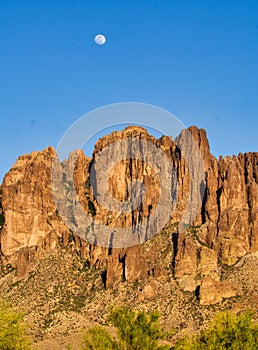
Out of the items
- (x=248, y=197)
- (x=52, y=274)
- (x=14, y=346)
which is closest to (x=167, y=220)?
(x=248, y=197)

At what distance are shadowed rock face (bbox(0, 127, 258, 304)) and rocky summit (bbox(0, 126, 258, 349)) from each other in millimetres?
311

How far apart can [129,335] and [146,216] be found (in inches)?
3875

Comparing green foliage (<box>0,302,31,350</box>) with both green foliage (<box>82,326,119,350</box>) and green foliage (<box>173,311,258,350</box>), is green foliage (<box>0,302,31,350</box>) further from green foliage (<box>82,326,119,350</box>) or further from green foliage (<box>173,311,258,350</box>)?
green foliage (<box>173,311,258,350</box>)

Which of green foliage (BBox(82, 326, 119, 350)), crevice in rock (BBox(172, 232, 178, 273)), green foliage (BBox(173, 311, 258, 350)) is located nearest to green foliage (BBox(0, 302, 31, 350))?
green foliage (BBox(82, 326, 119, 350))

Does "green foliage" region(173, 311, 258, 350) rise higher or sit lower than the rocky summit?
lower

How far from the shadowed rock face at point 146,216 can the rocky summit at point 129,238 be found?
311 millimetres

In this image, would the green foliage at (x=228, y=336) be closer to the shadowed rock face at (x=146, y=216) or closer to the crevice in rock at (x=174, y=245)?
the shadowed rock face at (x=146, y=216)

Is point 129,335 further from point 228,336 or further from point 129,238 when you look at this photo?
point 129,238

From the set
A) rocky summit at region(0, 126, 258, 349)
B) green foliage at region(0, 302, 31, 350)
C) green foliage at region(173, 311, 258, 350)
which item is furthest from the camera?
rocky summit at region(0, 126, 258, 349)

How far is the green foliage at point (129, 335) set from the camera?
51.1 metres

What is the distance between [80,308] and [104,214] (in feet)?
152

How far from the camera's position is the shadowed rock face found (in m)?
126

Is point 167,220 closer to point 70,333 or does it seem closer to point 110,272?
point 110,272

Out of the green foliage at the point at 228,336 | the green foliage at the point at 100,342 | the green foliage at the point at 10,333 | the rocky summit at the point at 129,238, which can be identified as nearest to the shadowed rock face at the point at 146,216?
the rocky summit at the point at 129,238
